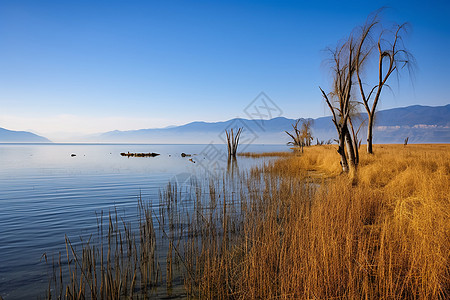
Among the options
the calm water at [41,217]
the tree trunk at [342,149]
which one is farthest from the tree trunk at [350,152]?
the calm water at [41,217]

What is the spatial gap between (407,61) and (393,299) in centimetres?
1798

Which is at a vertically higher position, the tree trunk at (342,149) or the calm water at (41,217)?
the tree trunk at (342,149)

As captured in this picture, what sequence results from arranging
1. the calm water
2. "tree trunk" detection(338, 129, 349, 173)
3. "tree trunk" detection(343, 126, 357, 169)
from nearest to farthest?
the calm water, "tree trunk" detection(343, 126, 357, 169), "tree trunk" detection(338, 129, 349, 173)

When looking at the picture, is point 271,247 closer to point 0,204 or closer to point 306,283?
point 306,283

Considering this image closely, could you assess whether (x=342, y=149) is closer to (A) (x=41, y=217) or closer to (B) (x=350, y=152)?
(B) (x=350, y=152)

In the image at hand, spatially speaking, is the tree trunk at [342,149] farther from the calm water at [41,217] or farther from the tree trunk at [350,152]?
the calm water at [41,217]

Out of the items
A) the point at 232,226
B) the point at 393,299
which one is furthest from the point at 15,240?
the point at 393,299

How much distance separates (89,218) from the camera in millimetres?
7770

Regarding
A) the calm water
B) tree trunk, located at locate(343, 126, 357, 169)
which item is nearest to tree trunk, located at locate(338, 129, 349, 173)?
tree trunk, located at locate(343, 126, 357, 169)

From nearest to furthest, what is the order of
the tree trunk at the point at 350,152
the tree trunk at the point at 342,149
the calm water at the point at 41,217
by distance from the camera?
the calm water at the point at 41,217 → the tree trunk at the point at 350,152 → the tree trunk at the point at 342,149

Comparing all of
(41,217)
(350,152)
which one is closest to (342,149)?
(350,152)

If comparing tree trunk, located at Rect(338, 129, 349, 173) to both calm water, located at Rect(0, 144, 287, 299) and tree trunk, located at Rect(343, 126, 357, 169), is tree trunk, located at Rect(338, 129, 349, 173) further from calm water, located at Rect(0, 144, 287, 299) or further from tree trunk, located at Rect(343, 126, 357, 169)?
calm water, located at Rect(0, 144, 287, 299)

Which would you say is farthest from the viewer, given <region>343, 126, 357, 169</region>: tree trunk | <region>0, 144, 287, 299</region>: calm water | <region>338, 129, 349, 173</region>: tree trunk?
<region>338, 129, 349, 173</region>: tree trunk

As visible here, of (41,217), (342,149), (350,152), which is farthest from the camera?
(342,149)
